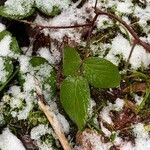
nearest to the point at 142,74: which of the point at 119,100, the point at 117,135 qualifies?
the point at 119,100

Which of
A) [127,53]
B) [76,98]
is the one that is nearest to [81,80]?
[76,98]

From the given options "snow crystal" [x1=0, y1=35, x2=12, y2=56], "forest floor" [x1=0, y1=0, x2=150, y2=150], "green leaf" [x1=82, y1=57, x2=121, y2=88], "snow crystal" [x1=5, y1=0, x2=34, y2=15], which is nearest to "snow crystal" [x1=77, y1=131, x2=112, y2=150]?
A: "forest floor" [x1=0, y1=0, x2=150, y2=150]

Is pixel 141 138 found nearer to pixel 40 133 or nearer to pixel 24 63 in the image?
pixel 40 133

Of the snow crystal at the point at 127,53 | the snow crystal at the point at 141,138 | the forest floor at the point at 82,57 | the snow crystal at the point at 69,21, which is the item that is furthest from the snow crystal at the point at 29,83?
the snow crystal at the point at 141,138

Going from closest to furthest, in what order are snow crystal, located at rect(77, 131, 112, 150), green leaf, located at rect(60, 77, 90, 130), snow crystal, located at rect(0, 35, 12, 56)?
green leaf, located at rect(60, 77, 90, 130)
snow crystal, located at rect(77, 131, 112, 150)
snow crystal, located at rect(0, 35, 12, 56)

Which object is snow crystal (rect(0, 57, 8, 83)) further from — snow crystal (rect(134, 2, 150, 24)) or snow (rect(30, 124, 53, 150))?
snow crystal (rect(134, 2, 150, 24))

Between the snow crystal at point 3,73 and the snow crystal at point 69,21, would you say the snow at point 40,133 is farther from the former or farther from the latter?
the snow crystal at point 69,21
